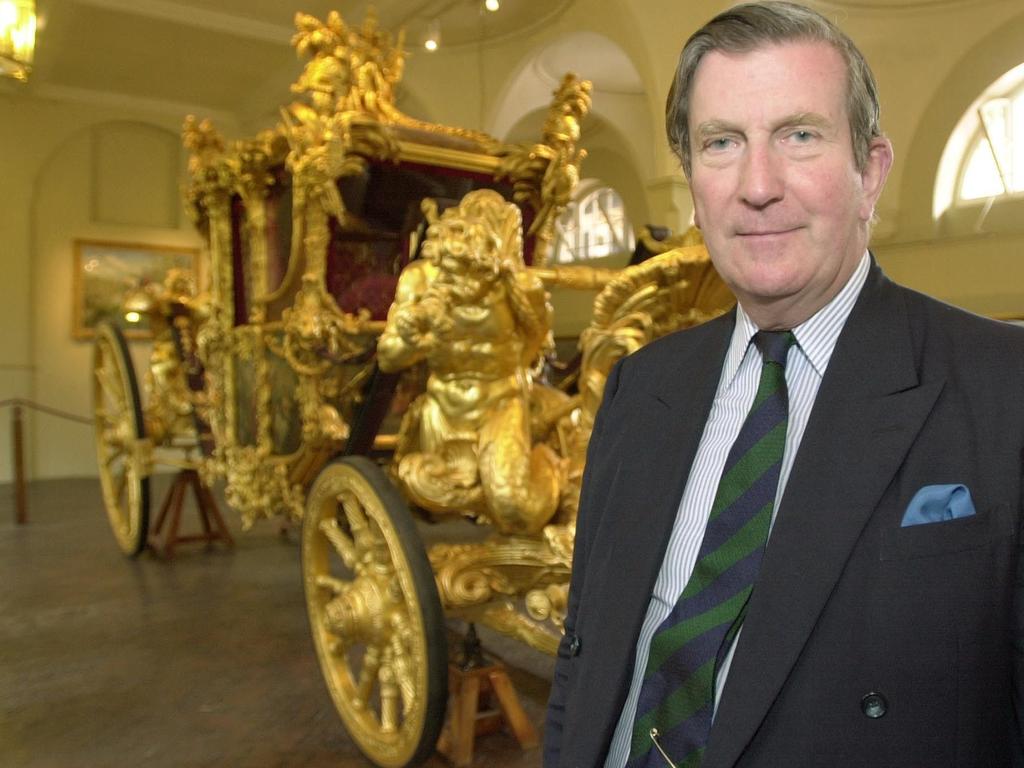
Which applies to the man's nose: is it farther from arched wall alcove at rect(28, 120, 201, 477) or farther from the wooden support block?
arched wall alcove at rect(28, 120, 201, 477)

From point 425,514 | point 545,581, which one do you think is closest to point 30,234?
point 425,514

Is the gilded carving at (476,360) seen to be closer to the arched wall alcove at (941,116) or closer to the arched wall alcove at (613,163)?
the arched wall alcove at (941,116)

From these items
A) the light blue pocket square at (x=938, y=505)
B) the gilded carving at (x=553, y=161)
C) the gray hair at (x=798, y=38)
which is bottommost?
the light blue pocket square at (x=938, y=505)

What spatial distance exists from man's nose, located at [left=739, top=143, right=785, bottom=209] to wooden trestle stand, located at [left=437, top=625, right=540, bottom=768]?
1957 millimetres

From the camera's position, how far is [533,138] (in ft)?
39.0

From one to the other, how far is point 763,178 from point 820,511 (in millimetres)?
308

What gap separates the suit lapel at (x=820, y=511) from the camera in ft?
2.47

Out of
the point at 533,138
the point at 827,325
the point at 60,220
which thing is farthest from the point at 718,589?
the point at 533,138

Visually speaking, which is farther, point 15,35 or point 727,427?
point 15,35

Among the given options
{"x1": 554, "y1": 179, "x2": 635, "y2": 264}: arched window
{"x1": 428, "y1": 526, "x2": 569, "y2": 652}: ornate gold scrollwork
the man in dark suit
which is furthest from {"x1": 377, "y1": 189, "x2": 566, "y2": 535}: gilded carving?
{"x1": 554, "y1": 179, "x2": 635, "y2": 264}: arched window

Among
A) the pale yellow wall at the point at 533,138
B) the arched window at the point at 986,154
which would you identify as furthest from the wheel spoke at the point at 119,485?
the arched window at the point at 986,154

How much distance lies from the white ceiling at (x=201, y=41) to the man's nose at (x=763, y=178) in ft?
23.2

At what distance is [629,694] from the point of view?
3.16 ft

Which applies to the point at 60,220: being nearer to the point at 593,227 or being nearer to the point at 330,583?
the point at 593,227
